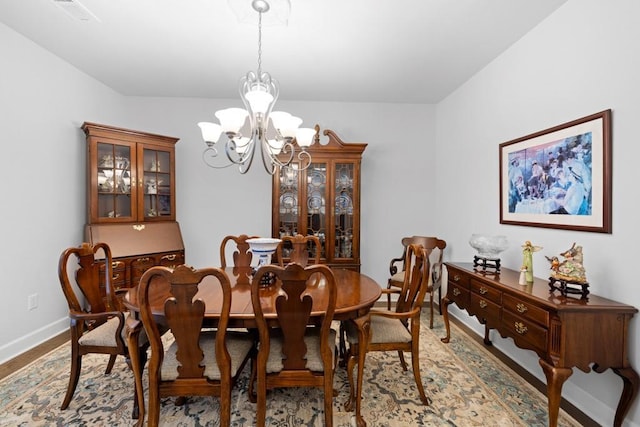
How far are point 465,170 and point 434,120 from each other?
3.61 feet

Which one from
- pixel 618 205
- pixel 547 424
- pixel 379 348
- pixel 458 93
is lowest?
pixel 547 424

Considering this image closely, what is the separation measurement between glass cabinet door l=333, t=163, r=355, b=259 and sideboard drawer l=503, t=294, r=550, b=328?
1.96 m

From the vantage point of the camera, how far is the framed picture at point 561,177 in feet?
5.89

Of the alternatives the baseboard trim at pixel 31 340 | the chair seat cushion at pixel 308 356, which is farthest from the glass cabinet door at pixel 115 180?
the chair seat cushion at pixel 308 356

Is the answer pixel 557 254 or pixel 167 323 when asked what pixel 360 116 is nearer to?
pixel 557 254

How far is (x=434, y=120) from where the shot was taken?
4.08 meters

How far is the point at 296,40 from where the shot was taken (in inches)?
98.4

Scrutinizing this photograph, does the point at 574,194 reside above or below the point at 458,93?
below

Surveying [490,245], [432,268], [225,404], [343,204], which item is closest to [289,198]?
[343,204]

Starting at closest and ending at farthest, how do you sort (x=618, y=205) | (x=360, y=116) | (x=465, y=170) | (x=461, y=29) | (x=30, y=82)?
1. (x=618, y=205)
2. (x=461, y=29)
3. (x=30, y=82)
4. (x=465, y=170)
5. (x=360, y=116)

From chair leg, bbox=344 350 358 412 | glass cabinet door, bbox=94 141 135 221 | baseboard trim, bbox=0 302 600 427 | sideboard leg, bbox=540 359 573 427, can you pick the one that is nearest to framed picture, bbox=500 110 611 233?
sideboard leg, bbox=540 359 573 427

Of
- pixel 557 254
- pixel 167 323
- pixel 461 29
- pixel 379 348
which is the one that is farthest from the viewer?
pixel 461 29

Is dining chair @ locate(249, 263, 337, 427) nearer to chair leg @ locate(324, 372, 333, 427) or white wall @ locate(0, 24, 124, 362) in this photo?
chair leg @ locate(324, 372, 333, 427)

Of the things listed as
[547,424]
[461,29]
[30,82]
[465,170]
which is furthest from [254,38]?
[547,424]
